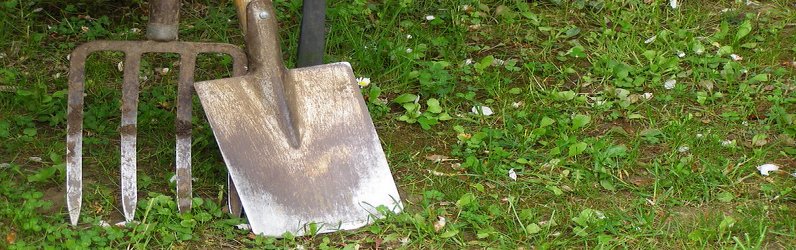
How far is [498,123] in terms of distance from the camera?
3.96 m

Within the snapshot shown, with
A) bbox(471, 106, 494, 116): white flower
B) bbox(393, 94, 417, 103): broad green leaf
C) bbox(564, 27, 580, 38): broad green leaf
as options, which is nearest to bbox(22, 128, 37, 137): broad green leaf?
bbox(393, 94, 417, 103): broad green leaf

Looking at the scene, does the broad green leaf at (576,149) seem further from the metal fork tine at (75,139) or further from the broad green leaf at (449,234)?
the metal fork tine at (75,139)

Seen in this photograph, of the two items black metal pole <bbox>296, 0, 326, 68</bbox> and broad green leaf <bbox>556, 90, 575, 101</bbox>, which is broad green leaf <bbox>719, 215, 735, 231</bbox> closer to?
broad green leaf <bbox>556, 90, 575, 101</bbox>

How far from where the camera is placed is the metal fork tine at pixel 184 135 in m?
3.28

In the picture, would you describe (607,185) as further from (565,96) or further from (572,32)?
(572,32)

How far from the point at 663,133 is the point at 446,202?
90 cm

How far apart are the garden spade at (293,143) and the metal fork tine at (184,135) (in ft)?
0.27

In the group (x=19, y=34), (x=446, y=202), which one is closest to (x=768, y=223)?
(x=446, y=202)

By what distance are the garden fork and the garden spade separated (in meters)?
0.10

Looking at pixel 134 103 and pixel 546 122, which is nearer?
pixel 134 103

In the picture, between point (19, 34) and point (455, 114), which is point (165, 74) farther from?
point (455, 114)

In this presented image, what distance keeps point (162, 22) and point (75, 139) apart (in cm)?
44

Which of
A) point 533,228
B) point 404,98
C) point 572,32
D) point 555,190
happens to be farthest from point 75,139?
point 572,32

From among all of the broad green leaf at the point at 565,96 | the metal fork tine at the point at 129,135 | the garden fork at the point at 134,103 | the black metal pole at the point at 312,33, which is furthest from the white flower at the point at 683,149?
the metal fork tine at the point at 129,135
